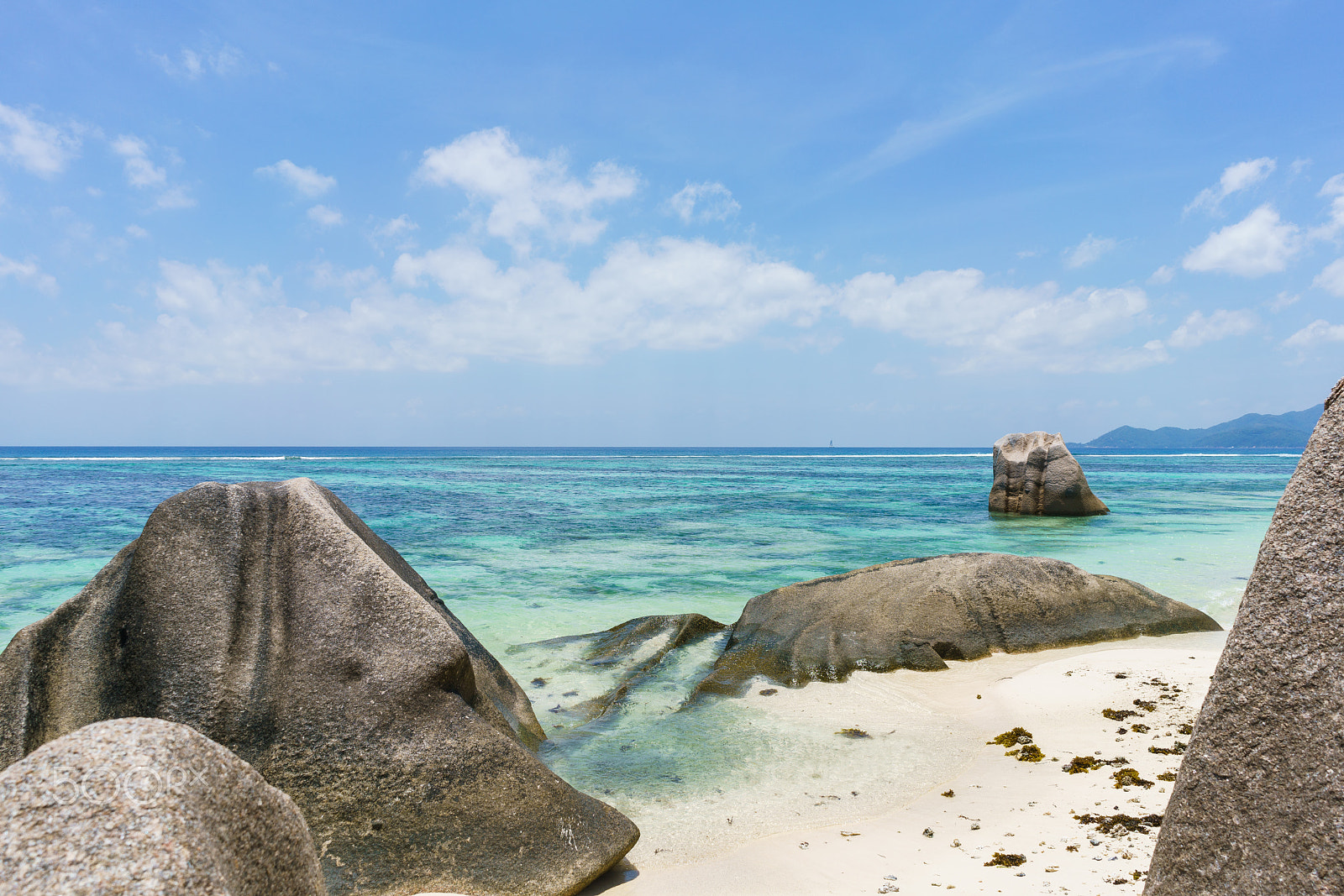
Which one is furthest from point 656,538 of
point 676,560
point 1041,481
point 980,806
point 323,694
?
point 323,694

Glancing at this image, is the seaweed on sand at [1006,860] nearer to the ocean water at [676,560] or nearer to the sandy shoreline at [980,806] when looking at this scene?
the sandy shoreline at [980,806]

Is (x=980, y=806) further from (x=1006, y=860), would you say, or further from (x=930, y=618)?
(x=930, y=618)

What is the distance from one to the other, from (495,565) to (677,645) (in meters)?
6.50

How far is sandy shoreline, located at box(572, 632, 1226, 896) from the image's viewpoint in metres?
3.32

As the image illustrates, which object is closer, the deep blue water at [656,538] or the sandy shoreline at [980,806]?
the sandy shoreline at [980,806]

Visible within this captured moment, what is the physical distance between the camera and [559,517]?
2159 centimetres

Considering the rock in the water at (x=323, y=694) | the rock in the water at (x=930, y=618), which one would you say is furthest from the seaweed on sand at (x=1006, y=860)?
the rock in the water at (x=930, y=618)

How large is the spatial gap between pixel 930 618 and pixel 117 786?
6922 mm

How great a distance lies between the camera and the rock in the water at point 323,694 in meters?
3.26

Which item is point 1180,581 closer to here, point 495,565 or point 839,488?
point 495,565

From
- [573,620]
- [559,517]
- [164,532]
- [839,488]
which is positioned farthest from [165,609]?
[839,488]

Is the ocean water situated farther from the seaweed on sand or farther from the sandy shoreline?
the seaweed on sand

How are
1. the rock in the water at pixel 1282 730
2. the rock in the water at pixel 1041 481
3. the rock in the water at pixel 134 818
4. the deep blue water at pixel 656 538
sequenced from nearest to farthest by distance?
the rock in the water at pixel 134 818
the rock in the water at pixel 1282 730
the deep blue water at pixel 656 538
the rock in the water at pixel 1041 481

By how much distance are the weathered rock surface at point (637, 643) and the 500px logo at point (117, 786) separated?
16.8 ft
